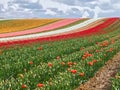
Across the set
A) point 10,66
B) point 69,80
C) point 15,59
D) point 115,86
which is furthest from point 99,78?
point 15,59

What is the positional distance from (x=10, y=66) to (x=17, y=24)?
6920 centimetres

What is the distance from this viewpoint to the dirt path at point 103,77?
12663mm

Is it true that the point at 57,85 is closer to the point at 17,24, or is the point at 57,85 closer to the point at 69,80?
the point at 69,80

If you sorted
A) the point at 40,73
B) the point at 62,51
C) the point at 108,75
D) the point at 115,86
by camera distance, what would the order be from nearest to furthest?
the point at 115,86
the point at 40,73
the point at 108,75
the point at 62,51

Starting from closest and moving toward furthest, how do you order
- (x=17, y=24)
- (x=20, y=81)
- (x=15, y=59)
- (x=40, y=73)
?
(x=20, y=81), (x=40, y=73), (x=15, y=59), (x=17, y=24)

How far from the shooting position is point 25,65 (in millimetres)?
16359

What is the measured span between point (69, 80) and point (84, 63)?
342 cm

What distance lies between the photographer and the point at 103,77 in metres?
14.6

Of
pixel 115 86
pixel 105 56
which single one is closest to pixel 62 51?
pixel 105 56

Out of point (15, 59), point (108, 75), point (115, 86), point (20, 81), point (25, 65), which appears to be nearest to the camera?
point (115, 86)

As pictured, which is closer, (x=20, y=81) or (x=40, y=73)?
(x=20, y=81)

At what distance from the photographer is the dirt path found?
1266 cm

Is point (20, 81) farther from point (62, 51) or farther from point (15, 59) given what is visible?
point (62, 51)

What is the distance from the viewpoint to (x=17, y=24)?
84000 mm
